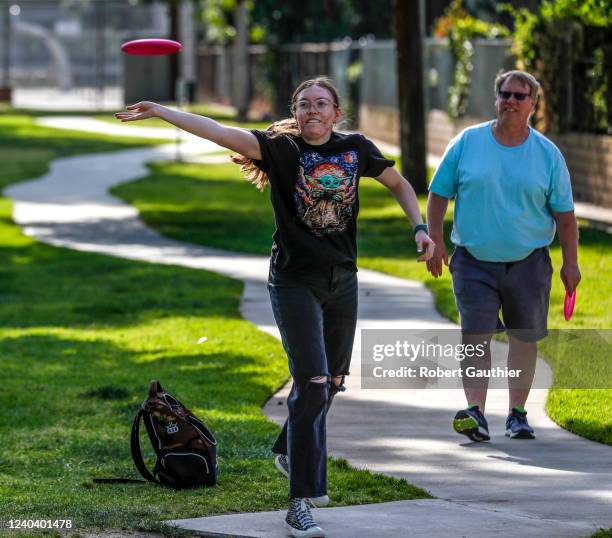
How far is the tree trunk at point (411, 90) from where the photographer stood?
23062mm

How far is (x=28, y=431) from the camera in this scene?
8.77 m

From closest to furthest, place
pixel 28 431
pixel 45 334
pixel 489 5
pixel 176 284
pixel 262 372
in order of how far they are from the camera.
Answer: pixel 28 431, pixel 262 372, pixel 45 334, pixel 176 284, pixel 489 5

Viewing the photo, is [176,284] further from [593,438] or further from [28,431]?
[593,438]

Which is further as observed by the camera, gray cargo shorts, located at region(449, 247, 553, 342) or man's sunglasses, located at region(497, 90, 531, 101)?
gray cargo shorts, located at region(449, 247, 553, 342)

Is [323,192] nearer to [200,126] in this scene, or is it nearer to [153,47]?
[200,126]

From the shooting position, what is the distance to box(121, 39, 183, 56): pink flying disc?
6285 mm

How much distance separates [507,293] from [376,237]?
1095 centimetres

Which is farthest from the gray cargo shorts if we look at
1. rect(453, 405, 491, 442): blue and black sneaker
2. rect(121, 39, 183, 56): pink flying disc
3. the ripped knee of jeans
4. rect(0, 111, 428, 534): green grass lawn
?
rect(121, 39, 183, 56): pink flying disc

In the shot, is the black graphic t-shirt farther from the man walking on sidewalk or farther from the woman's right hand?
the man walking on sidewalk

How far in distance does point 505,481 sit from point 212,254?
11.1 m

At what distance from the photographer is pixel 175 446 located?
709cm

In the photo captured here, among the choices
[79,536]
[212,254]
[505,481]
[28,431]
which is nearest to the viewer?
[79,536]

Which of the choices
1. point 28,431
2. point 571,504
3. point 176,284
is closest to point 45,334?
point 176,284

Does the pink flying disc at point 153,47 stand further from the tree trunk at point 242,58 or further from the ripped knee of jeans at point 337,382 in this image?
the tree trunk at point 242,58
